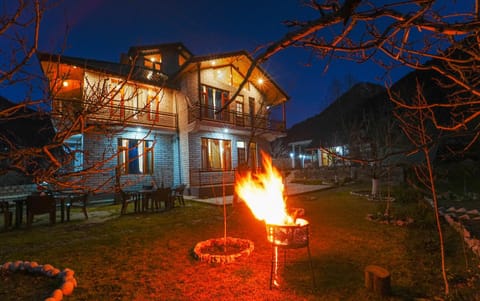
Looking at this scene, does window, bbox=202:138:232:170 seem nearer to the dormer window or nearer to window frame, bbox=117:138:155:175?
window frame, bbox=117:138:155:175

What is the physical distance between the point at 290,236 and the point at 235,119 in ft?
45.6

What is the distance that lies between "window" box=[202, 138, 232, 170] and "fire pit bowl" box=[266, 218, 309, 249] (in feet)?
38.0

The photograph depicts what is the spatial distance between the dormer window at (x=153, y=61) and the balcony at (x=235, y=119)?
575 centimetres

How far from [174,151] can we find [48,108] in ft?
39.7

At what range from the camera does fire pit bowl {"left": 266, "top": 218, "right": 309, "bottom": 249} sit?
3.35 metres

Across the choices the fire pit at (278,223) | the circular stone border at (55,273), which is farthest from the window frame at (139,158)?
the fire pit at (278,223)

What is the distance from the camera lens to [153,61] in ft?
57.8

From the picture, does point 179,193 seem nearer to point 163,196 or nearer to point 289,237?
point 163,196

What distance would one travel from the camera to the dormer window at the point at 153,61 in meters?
17.5

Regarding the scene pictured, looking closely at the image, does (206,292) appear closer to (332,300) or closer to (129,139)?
(332,300)

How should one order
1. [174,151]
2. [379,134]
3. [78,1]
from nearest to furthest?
[78,1]
[174,151]
[379,134]

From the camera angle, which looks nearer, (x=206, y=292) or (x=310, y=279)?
(x=206, y=292)

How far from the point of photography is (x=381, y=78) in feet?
8.64

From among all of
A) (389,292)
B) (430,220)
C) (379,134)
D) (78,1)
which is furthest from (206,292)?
(379,134)
